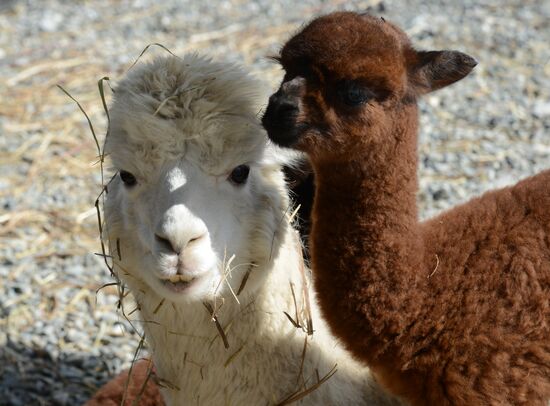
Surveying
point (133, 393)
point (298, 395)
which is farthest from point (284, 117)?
point (133, 393)

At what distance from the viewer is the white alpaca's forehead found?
11.8ft

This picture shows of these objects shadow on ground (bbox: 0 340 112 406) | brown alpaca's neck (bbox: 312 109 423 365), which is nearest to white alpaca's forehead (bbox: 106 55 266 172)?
brown alpaca's neck (bbox: 312 109 423 365)

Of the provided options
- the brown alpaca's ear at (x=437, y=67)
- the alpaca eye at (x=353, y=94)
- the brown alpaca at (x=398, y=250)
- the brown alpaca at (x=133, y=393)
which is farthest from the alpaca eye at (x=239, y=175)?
the brown alpaca at (x=133, y=393)

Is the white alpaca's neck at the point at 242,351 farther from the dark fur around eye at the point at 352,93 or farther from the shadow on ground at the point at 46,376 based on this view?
the shadow on ground at the point at 46,376

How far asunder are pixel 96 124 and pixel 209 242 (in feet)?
19.5

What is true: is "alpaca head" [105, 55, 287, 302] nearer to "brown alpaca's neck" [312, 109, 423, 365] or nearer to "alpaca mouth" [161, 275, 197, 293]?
"alpaca mouth" [161, 275, 197, 293]

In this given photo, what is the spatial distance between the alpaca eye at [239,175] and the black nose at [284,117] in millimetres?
407

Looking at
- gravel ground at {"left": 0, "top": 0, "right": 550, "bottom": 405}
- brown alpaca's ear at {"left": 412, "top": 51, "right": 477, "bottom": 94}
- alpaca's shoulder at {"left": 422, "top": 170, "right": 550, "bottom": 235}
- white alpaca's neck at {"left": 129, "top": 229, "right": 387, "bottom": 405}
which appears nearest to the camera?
brown alpaca's ear at {"left": 412, "top": 51, "right": 477, "bottom": 94}

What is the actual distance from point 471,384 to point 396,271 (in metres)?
0.55

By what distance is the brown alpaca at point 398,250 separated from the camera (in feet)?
11.1

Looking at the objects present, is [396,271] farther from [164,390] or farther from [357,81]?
[164,390]

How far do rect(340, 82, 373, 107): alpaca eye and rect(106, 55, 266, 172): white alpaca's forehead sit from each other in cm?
54

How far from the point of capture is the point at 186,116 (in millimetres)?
3609

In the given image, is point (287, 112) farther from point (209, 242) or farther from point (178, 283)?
point (178, 283)
